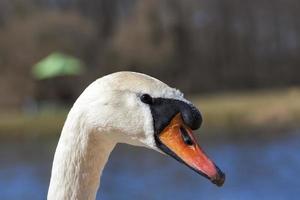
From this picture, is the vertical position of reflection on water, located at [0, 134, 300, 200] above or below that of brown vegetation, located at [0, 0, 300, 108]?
below

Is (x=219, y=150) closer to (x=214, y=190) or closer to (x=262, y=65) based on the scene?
(x=214, y=190)

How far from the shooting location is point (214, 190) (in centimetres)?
1280

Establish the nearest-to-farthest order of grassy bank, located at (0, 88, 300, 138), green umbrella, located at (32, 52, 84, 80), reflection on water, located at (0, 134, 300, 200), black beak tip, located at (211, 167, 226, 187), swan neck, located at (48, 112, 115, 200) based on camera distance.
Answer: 1. black beak tip, located at (211, 167, 226, 187)
2. swan neck, located at (48, 112, 115, 200)
3. reflection on water, located at (0, 134, 300, 200)
4. grassy bank, located at (0, 88, 300, 138)
5. green umbrella, located at (32, 52, 84, 80)

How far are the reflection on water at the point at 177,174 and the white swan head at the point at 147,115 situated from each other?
31.1 feet

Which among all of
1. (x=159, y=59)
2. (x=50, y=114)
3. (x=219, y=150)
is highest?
(x=159, y=59)

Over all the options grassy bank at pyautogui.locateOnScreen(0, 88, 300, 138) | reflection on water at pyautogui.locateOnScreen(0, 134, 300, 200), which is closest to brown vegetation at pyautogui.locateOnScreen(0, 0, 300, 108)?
grassy bank at pyautogui.locateOnScreen(0, 88, 300, 138)

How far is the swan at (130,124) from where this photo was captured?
7.02ft

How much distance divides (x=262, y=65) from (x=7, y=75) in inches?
383

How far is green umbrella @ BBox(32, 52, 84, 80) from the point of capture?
A: 89.9ft

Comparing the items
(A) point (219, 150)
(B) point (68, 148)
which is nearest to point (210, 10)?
(A) point (219, 150)

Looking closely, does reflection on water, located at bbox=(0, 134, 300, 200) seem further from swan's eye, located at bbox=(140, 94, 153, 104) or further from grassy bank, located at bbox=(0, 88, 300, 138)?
swan's eye, located at bbox=(140, 94, 153, 104)

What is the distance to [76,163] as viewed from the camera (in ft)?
7.38

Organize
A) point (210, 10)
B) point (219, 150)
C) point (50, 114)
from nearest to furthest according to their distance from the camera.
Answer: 1. point (219, 150)
2. point (50, 114)
3. point (210, 10)

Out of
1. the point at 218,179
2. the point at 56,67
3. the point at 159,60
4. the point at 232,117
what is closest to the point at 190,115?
the point at 218,179
